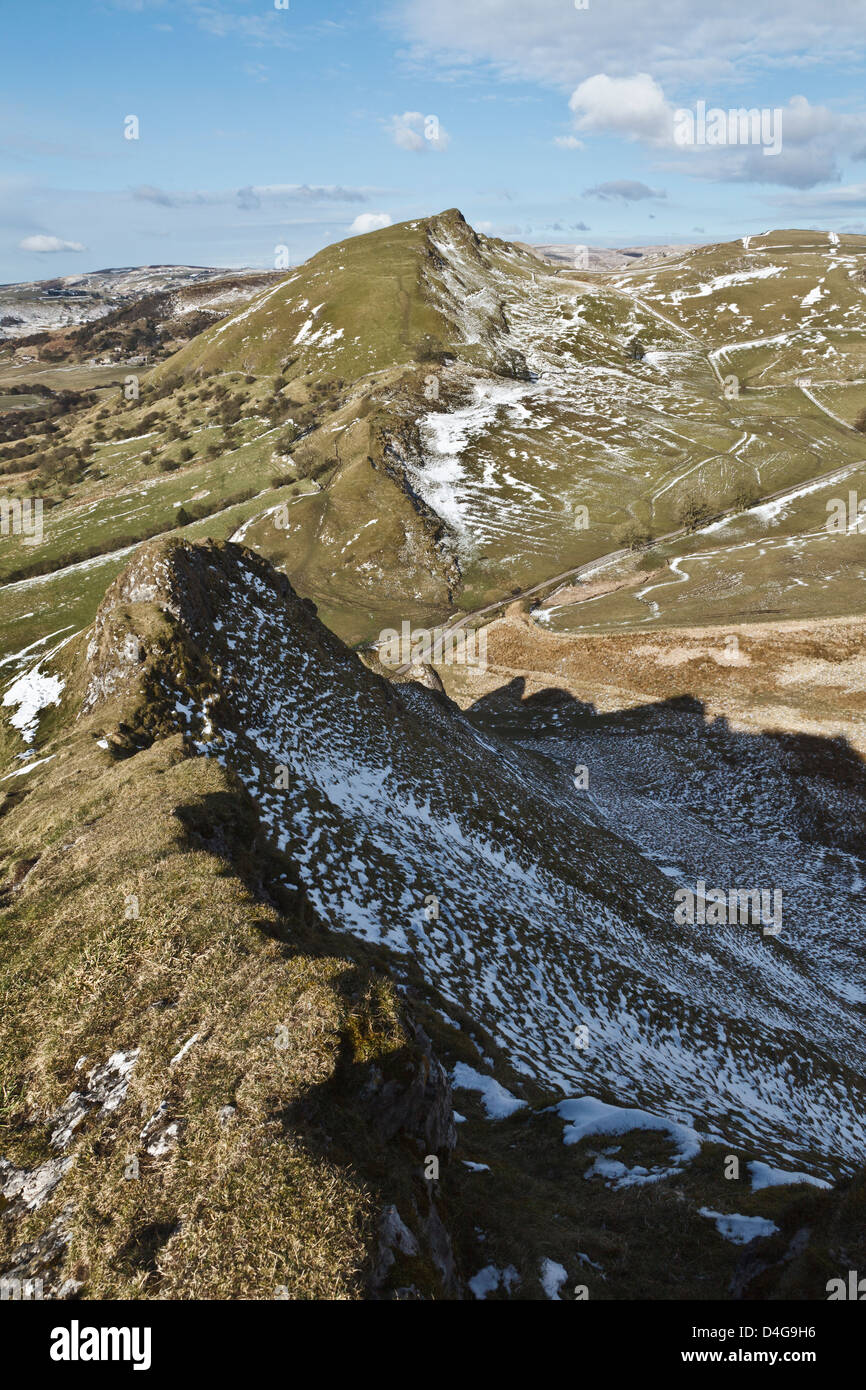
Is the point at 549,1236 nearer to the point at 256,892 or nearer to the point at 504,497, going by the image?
the point at 256,892

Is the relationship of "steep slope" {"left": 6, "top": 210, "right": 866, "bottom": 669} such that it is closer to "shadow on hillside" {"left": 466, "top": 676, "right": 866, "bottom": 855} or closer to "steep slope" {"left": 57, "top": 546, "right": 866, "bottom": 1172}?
"shadow on hillside" {"left": 466, "top": 676, "right": 866, "bottom": 855}

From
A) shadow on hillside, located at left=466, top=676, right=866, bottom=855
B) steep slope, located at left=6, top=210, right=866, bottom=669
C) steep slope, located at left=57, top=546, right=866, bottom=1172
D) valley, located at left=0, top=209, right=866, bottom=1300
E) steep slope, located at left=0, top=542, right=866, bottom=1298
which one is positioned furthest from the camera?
steep slope, located at left=6, top=210, right=866, bottom=669

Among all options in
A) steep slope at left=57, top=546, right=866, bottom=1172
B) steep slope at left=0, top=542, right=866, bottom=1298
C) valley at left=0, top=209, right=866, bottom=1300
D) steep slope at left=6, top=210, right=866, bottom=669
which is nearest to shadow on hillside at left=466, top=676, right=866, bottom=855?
valley at left=0, top=209, right=866, bottom=1300

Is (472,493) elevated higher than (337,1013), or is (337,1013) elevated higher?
(472,493)

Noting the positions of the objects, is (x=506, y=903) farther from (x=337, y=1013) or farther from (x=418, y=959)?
(x=337, y=1013)

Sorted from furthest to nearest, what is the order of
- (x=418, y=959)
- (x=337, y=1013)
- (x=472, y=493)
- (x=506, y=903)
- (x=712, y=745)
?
(x=472, y=493) < (x=712, y=745) < (x=506, y=903) < (x=418, y=959) < (x=337, y=1013)

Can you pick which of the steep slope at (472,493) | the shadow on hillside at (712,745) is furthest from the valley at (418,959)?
the steep slope at (472,493)

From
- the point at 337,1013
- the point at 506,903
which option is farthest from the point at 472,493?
the point at 337,1013

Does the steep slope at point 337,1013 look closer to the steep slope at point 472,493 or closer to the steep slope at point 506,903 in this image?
the steep slope at point 506,903

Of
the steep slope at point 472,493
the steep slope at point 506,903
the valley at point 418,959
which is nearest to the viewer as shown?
the valley at point 418,959

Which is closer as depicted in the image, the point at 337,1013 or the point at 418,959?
the point at 337,1013
